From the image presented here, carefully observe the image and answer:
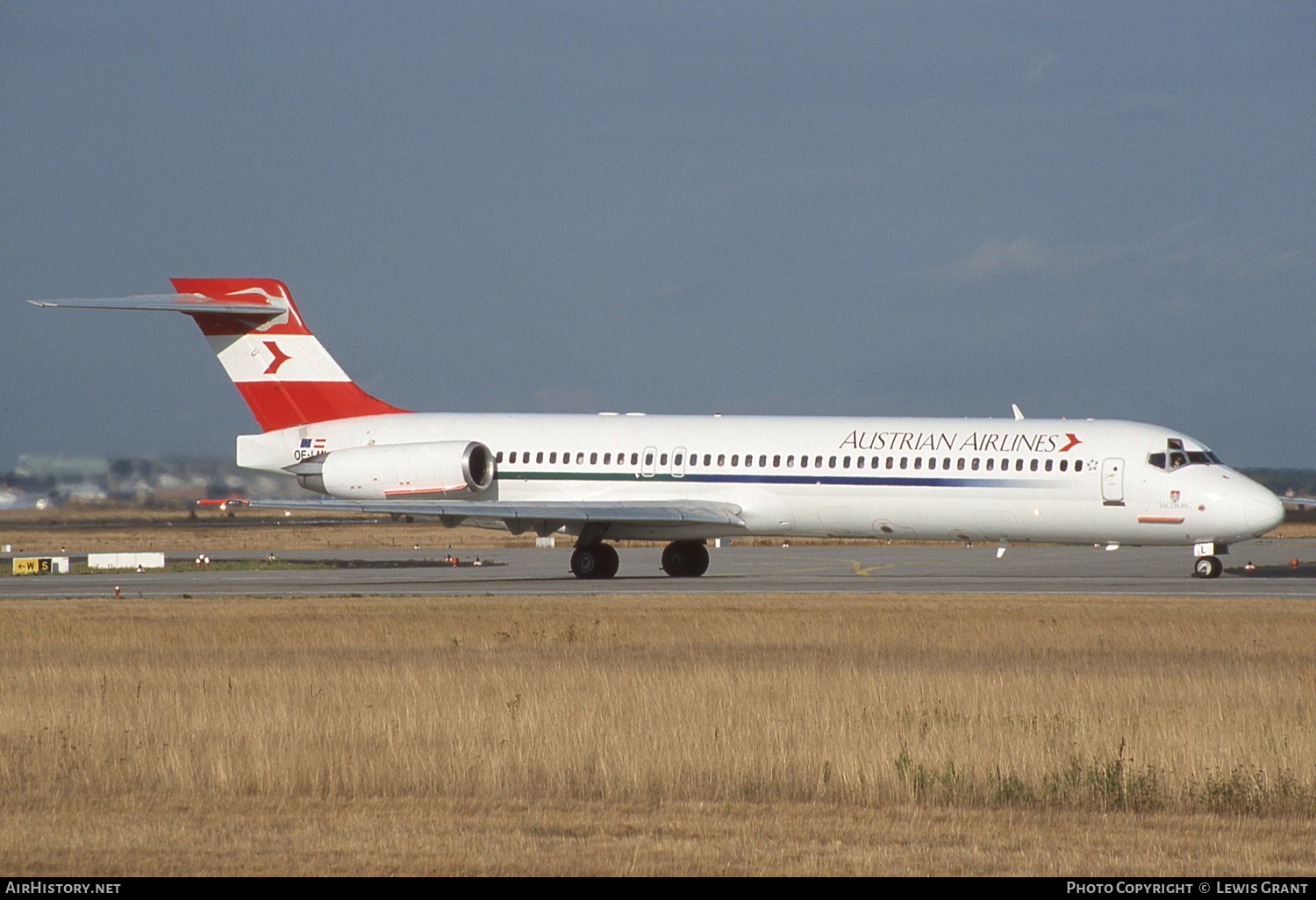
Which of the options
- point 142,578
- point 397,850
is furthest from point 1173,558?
point 397,850

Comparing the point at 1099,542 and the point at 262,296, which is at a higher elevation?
the point at 262,296

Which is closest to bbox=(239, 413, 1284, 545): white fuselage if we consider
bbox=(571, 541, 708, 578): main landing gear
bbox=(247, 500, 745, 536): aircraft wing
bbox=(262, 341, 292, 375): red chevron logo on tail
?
bbox=(247, 500, 745, 536): aircraft wing

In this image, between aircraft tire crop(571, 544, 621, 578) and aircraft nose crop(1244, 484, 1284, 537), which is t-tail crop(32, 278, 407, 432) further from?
aircraft nose crop(1244, 484, 1284, 537)

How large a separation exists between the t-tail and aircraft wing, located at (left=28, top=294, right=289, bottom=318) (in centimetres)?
4

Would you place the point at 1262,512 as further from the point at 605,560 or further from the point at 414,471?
the point at 414,471

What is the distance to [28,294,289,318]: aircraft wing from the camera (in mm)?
39312

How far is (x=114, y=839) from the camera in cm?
950

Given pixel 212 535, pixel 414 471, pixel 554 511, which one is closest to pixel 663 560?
pixel 554 511

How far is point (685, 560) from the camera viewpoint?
38.4 meters

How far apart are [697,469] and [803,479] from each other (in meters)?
2.66

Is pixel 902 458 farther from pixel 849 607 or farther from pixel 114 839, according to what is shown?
pixel 114 839

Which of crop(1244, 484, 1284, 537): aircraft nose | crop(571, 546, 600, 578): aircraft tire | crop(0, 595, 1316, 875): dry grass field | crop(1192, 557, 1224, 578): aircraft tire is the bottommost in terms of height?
crop(0, 595, 1316, 875): dry grass field

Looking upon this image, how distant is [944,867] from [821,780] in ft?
8.70

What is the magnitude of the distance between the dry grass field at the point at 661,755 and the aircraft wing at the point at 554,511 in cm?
1450
